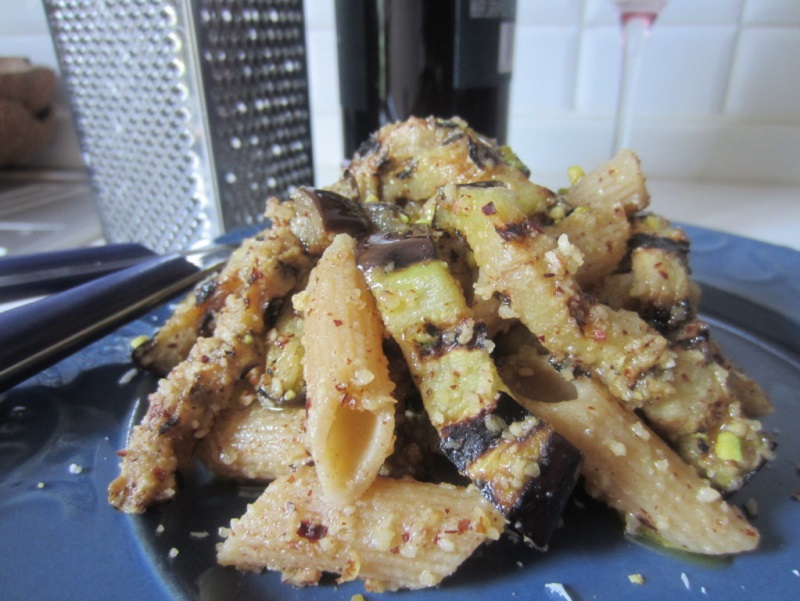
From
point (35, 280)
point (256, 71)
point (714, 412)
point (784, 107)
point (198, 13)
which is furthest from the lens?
point (784, 107)

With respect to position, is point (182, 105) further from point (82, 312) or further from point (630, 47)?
point (630, 47)

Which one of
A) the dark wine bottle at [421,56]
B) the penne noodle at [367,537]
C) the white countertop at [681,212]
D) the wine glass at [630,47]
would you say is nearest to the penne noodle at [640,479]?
the penne noodle at [367,537]

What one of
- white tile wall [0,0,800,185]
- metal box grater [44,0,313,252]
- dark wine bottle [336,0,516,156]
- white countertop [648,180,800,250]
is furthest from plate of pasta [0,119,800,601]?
white tile wall [0,0,800,185]

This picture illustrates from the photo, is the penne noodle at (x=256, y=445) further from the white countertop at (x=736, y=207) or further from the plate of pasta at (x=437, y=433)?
the white countertop at (x=736, y=207)

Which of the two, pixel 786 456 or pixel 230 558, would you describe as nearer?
pixel 230 558

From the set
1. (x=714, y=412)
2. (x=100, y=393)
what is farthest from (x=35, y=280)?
(x=714, y=412)

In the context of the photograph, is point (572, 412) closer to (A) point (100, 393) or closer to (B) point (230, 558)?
(B) point (230, 558)

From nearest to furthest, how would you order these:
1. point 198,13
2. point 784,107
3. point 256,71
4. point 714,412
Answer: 1. point 714,412
2. point 198,13
3. point 256,71
4. point 784,107
